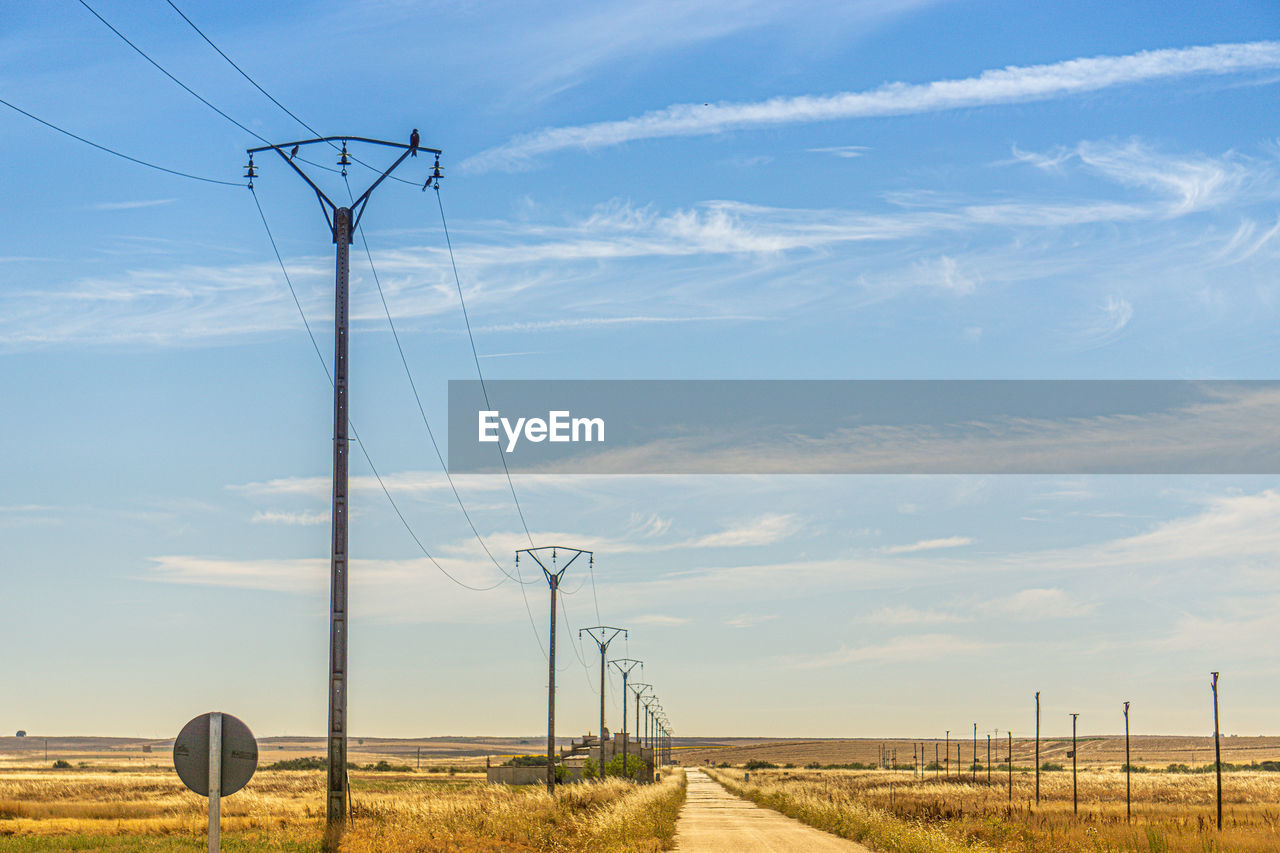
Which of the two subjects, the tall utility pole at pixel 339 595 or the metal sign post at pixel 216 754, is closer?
the metal sign post at pixel 216 754

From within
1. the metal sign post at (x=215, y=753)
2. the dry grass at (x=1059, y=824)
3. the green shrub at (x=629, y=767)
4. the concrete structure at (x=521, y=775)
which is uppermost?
the metal sign post at (x=215, y=753)

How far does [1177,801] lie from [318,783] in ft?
209

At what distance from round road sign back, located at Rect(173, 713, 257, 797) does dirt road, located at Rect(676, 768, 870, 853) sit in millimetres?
22461

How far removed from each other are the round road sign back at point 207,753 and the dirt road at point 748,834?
2246cm

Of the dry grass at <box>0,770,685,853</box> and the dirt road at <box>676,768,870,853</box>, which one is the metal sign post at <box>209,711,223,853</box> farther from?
the dirt road at <box>676,768,870,853</box>

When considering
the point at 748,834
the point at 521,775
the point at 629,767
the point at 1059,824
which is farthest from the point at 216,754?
the point at 521,775

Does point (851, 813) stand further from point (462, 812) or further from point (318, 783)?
point (318, 783)

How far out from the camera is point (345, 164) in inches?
982

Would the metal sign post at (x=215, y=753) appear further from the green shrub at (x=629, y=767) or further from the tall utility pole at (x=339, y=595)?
the green shrub at (x=629, y=767)

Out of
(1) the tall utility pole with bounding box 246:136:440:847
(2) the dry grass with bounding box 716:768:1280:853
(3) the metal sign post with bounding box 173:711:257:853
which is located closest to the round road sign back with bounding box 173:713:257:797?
(3) the metal sign post with bounding box 173:711:257:853

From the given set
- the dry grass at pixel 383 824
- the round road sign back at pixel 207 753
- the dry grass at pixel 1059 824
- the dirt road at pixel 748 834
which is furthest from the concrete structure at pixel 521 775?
the round road sign back at pixel 207 753

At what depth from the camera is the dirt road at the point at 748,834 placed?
35.0 meters

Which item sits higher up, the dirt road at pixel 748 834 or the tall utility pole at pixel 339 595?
the tall utility pole at pixel 339 595

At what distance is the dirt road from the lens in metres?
35.0
